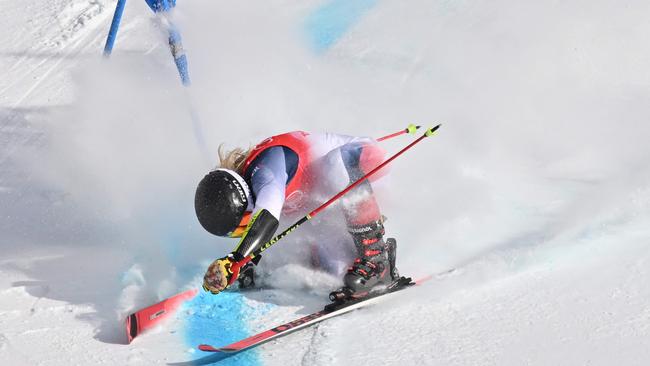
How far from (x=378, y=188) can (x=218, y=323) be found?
119 centimetres

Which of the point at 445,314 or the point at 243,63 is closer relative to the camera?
the point at 445,314

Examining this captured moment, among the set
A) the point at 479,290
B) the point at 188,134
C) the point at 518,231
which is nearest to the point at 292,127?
the point at 188,134

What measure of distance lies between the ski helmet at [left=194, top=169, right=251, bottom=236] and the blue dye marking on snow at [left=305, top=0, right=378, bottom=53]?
4.29 meters

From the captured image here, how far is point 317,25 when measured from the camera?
873cm

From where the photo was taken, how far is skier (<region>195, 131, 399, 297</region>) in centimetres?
376

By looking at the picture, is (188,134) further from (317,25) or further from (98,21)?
(98,21)

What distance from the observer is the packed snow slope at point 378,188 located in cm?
377

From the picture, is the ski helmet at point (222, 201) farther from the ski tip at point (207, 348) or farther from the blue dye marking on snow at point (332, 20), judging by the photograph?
the blue dye marking on snow at point (332, 20)

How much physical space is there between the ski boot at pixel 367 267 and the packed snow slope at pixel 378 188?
152 mm

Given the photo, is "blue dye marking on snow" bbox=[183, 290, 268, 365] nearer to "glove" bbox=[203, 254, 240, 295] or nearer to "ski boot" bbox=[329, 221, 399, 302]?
"glove" bbox=[203, 254, 240, 295]

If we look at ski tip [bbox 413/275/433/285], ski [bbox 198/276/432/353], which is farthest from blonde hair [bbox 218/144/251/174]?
ski tip [bbox 413/275/433/285]

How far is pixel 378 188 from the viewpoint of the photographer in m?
4.59

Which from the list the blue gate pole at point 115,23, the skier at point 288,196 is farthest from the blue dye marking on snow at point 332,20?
the skier at point 288,196

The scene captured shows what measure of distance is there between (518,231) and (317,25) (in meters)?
4.51
